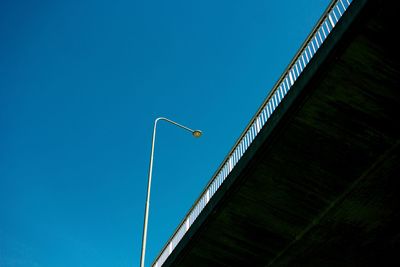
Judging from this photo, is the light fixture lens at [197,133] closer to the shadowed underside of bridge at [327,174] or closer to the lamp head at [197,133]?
the lamp head at [197,133]

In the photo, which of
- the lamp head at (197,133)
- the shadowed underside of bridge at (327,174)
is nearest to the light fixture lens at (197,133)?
the lamp head at (197,133)

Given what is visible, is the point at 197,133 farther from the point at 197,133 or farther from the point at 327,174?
the point at 327,174

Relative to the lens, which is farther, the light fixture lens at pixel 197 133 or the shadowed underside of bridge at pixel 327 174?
the light fixture lens at pixel 197 133

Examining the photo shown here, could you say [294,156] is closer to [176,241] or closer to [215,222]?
[215,222]

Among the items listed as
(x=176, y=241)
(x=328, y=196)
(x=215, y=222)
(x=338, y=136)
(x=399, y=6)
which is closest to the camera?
(x=399, y=6)

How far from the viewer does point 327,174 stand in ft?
40.2

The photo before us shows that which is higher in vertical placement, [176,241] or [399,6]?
[399,6]

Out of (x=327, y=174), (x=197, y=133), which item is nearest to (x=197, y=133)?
(x=197, y=133)

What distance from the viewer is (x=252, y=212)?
44.2 ft

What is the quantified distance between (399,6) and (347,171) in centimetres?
468

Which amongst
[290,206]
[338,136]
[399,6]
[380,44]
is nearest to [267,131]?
[338,136]

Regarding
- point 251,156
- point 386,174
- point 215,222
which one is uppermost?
point 386,174

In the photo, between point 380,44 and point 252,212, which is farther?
point 252,212

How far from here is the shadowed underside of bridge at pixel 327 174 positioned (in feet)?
34.2
